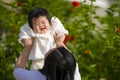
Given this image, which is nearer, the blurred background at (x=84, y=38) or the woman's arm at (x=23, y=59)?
the woman's arm at (x=23, y=59)

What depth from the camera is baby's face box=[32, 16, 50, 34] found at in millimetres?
3352

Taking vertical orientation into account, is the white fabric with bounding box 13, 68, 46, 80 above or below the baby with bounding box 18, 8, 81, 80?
below

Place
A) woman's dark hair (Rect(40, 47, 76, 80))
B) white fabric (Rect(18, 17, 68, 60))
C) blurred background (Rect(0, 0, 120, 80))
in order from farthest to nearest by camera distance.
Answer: blurred background (Rect(0, 0, 120, 80)) → white fabric (Rect(18, 17, 68, 60)) → woman's dark hair (Rect(40, 47, 76, 80))

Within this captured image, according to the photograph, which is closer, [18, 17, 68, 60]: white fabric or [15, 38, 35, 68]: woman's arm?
[15, 38, 35, 68]: woman's arm

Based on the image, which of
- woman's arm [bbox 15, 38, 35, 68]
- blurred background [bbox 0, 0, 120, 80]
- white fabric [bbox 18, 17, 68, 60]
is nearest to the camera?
woman's arm [bbox 15, 38, 35, 68]

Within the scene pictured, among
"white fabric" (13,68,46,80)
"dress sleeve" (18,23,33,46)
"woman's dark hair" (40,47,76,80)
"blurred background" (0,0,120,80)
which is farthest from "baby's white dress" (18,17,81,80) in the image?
"blurred background" (0,0,120,80)

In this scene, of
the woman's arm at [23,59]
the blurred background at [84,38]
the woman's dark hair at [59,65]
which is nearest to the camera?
the woman's dark hair at [59,65]

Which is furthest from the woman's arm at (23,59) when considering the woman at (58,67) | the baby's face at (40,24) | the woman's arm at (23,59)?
the woman at (58,67)

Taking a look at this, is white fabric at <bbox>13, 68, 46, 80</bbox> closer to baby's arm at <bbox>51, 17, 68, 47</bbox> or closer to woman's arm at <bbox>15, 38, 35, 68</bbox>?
woman's arm at <bbox>15, 38, 35, 68</bbox>

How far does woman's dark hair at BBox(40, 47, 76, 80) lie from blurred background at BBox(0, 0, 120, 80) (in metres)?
2.42

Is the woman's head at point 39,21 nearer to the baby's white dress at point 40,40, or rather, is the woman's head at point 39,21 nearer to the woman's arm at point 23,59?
the baby's white dress at point 40,40

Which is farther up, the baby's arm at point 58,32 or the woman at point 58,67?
the baby's arm at point 58,32

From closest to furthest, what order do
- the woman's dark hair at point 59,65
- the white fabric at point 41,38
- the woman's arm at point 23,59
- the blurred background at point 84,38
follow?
1. the woman's dark hair at point 59,65
2. the woman's arm at point 23,59
3. the white fabric at point 41,38
4. the blurred background at point 84,38

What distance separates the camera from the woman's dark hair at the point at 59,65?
2986 millimetres
